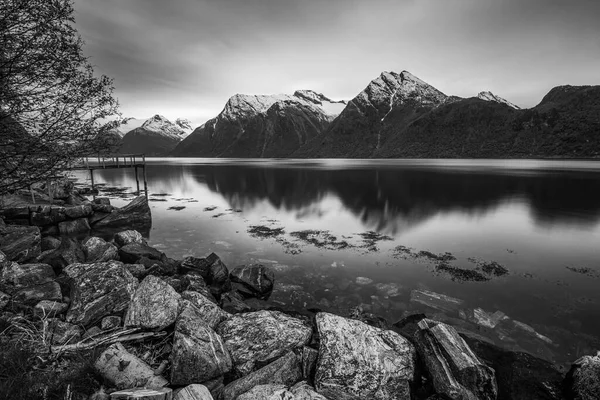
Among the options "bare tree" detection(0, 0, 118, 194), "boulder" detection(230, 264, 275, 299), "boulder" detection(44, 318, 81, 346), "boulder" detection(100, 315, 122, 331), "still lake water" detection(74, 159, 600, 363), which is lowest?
"still lake water" detection(74, 159, 600, 363)

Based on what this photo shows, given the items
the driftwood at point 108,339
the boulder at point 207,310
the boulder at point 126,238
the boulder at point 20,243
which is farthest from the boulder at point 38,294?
the boulder at point 126,238

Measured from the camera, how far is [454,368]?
6.17 m

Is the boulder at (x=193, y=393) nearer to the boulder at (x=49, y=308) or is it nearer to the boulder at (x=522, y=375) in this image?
the boulder at (x=49, y=308)

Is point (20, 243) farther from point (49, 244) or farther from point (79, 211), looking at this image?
point (79, 211)

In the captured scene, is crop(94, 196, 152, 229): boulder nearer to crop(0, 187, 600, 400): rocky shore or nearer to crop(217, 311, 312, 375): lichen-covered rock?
crop(0, 187, 600, 400): rocky shore

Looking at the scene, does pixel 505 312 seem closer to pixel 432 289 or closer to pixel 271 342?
pixel 432 289

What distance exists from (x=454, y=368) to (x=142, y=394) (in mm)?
6355

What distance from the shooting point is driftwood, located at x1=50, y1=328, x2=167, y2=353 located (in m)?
6.12

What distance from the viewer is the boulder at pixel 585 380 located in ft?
20.2

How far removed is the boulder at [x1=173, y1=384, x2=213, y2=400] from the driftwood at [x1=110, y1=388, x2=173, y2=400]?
0.19 meters

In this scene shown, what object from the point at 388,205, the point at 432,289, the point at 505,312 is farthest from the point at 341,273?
the point at 388,205

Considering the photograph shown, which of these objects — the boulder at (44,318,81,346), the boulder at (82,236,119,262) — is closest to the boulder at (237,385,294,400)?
the boulder at (44,318,81,346)

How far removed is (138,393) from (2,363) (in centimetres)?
298

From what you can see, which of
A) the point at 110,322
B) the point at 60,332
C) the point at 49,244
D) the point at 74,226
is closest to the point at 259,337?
the point at 110,322
